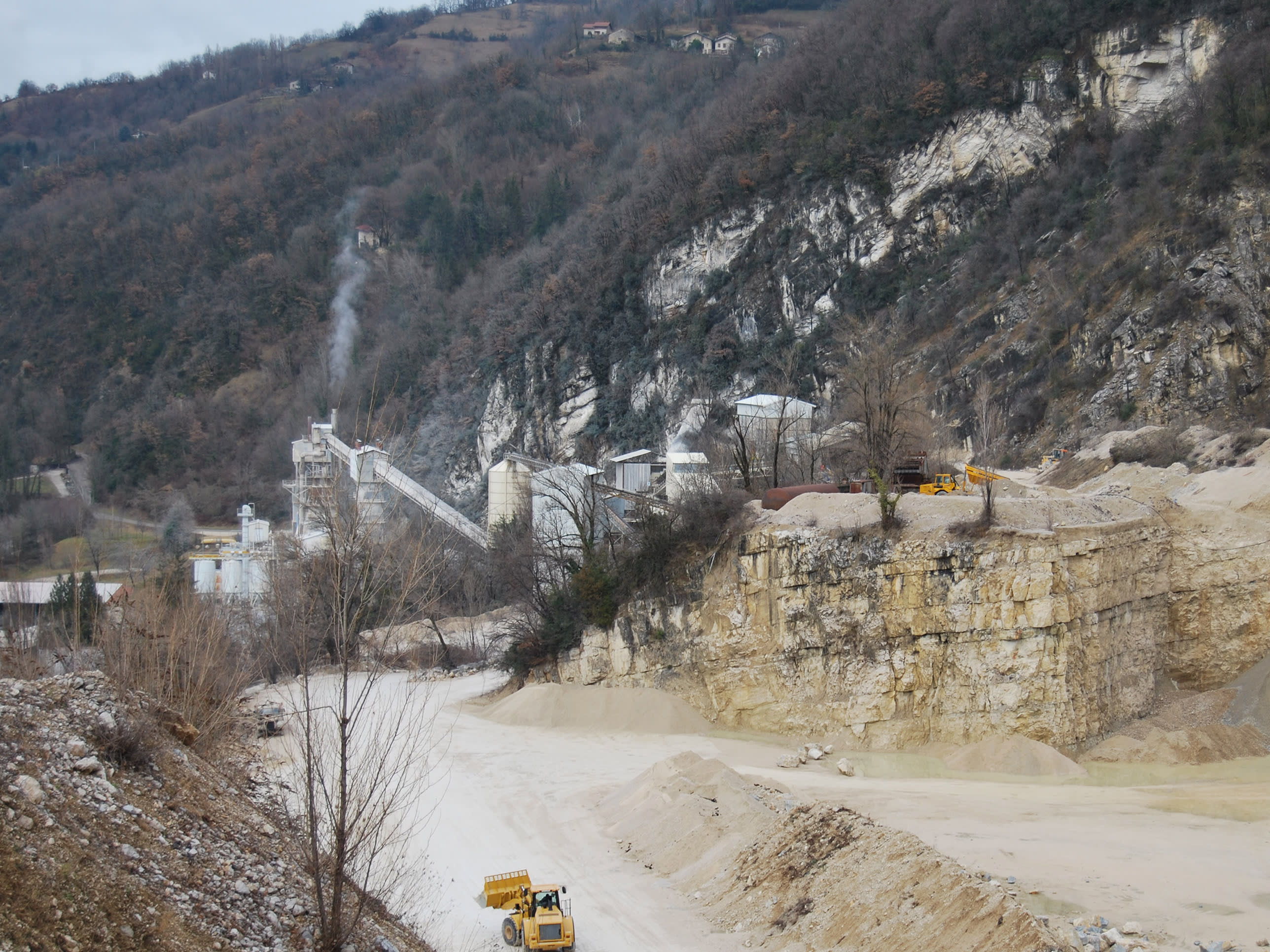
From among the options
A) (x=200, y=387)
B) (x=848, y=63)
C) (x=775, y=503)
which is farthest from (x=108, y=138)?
(x=775, y=503)

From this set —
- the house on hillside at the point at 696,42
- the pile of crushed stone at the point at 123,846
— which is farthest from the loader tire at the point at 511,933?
the house on hillside at the point at 696,42

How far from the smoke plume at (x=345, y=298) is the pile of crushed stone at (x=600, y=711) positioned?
2793 inches

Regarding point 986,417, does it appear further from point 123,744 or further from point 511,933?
point 123,744

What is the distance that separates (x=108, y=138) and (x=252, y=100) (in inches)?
939

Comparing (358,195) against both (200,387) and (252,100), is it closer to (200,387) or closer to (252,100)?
(200,387)

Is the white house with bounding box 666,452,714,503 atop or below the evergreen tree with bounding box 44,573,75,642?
atop

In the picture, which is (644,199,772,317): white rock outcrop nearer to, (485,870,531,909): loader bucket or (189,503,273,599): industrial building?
(189,503,273,599): industrial building

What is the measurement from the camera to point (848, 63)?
247ft

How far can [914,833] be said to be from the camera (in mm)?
18625

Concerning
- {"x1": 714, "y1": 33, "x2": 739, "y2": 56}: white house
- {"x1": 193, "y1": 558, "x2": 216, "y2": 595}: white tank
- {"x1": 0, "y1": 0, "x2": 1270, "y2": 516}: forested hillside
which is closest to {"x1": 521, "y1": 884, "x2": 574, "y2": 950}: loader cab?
{"x1": 0, "y1": 0, "x2": 1270, "y2": 516}: forested hillside

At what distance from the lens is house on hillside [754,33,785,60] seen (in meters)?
114

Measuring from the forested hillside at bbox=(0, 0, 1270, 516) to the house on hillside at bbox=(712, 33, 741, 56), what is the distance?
4.59 meters

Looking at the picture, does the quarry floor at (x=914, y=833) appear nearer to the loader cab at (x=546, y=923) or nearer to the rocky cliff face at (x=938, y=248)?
the loader cab at (x=546, y=923)

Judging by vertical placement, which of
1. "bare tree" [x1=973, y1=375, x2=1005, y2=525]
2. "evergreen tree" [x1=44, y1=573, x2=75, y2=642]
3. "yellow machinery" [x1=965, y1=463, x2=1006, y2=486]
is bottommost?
"evergreen tree" [x1=44, y1=573, x2=75, y2=642]
